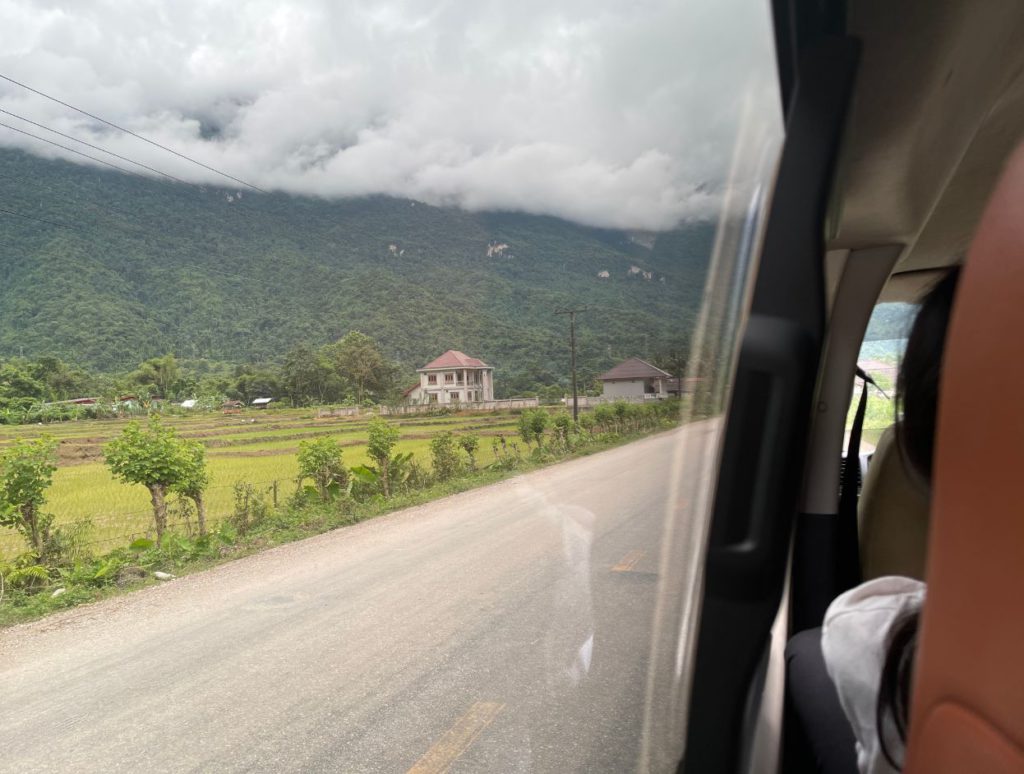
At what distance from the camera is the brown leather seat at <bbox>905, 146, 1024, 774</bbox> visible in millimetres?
489

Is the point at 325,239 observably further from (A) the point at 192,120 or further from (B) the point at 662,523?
(B) the point at 662,523

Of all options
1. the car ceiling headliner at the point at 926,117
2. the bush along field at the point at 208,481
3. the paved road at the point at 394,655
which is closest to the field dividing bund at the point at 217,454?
the bush along field at the point at 208,481

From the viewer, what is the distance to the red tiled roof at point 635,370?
1.47m

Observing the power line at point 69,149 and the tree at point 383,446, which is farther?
the tree at point 383,446

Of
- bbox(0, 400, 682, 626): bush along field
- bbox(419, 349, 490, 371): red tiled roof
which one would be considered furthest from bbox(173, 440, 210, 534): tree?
bbox(419, 349, 490, 371): red tiled roof

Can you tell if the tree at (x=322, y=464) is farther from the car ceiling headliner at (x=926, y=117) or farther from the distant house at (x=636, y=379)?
the car ceiling headliner at (x=926, y=117)

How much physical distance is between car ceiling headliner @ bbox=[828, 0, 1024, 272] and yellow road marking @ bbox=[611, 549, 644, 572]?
870mm

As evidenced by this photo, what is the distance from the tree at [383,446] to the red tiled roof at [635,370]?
4.46 feet

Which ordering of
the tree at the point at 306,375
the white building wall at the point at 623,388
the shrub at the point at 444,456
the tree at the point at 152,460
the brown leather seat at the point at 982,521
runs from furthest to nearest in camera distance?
the tree at the point at 152,460
the shrub at the point at 444,456
the tree at the point at 306,375
the white building wall at the point at 623,388
the brown leather seat at the point at 982,521

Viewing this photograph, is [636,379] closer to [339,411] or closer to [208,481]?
[339,411]

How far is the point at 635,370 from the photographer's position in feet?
5.02

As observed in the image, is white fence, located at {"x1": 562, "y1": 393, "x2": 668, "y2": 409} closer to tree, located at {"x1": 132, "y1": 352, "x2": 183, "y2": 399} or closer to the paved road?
the paved road

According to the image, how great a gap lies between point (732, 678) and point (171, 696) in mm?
1136

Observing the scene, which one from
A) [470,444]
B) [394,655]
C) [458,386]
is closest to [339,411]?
[470,444]
